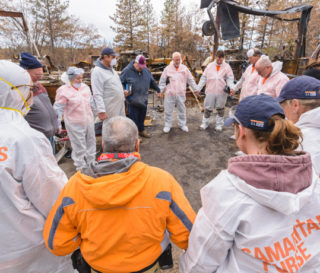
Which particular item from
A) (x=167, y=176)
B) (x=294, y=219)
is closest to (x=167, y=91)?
(x=167, y=176)

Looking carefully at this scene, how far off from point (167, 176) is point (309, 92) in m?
1.46

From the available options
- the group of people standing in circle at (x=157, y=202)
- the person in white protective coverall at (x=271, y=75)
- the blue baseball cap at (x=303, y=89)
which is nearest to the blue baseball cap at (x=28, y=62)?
the group of people standing in circle at (x=157, y=202)

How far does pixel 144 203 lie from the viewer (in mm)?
1001

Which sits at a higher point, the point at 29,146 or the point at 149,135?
the point at 29,146

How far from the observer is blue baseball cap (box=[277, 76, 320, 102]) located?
1598mm

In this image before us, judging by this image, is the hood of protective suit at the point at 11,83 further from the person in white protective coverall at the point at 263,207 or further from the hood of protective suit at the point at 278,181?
the hood of protective suit at the point at 278,181

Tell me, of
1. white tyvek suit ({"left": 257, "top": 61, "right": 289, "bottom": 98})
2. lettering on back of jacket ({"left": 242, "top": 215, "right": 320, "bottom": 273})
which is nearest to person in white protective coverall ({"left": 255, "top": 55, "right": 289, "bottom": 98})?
white tyvek suit ({"left": 257, "top": 61, "right": 289, "bottom": 98})

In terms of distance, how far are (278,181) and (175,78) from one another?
4.54 m

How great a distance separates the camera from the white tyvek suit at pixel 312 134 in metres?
1.43

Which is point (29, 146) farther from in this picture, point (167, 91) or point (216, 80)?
point (216, 80)

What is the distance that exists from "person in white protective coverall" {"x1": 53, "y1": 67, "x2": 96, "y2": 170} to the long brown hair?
2.81m

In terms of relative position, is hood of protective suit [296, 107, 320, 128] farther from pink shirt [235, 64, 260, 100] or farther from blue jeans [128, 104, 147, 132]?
blue jeans [128, 104, 147, 132]

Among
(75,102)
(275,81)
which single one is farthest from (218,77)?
(75,102)

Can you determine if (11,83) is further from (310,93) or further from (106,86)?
(106,86)
